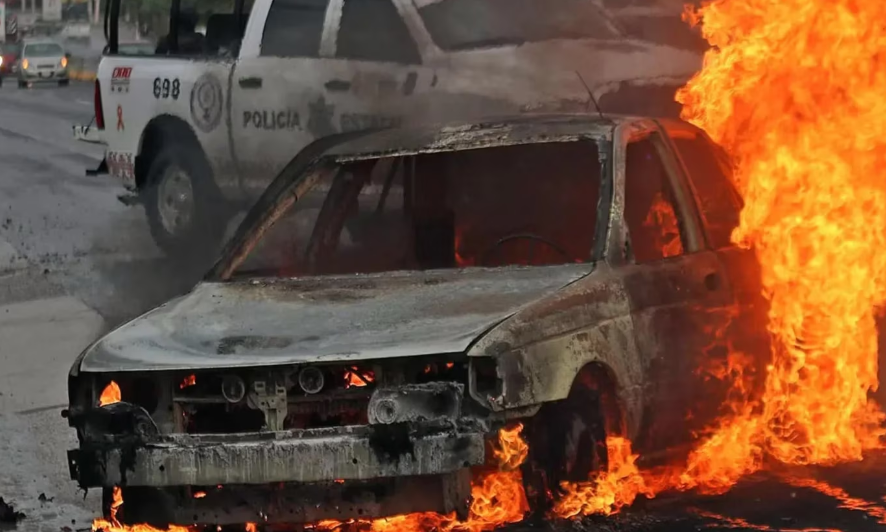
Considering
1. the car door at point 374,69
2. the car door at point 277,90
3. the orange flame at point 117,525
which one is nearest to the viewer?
the orange flame at point 117,525

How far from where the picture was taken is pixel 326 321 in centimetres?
630

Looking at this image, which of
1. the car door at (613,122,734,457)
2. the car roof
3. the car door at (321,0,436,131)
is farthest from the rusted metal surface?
the car door at (321,0,436,131)

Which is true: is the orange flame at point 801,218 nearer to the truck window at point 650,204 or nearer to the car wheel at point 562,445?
the car wheel at point 562,445

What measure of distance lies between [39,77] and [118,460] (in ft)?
155

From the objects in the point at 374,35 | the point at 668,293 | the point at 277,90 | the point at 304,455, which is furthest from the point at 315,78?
the point at 304,455

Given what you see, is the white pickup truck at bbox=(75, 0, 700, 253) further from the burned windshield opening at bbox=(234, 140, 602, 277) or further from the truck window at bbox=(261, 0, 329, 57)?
the burned windshield opening at bbox=(234, 140, 602, 277)

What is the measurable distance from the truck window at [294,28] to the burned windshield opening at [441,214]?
4944mm

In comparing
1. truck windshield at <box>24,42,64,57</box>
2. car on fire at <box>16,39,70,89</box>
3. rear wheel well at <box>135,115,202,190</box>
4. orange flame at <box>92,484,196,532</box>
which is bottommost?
orange flame at <box>92,484,196,532</box>

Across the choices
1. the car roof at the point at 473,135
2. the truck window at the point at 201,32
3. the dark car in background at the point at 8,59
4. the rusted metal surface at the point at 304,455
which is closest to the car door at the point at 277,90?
the truck window at the point at 201,32

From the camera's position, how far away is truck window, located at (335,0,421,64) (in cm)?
1162

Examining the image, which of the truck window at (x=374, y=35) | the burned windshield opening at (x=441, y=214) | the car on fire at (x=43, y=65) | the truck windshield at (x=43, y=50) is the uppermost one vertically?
the truck windshield at (x=43, y=50)

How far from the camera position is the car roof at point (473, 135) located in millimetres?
7234

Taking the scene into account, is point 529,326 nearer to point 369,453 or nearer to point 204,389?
point 369,453

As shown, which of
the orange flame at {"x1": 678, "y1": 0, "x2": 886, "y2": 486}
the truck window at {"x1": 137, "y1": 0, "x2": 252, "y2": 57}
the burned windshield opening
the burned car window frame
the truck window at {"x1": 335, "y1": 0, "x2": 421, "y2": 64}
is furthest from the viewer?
the truck window at {"x1": 137, "y1": 0, "x2": 252, "y2": 57}
